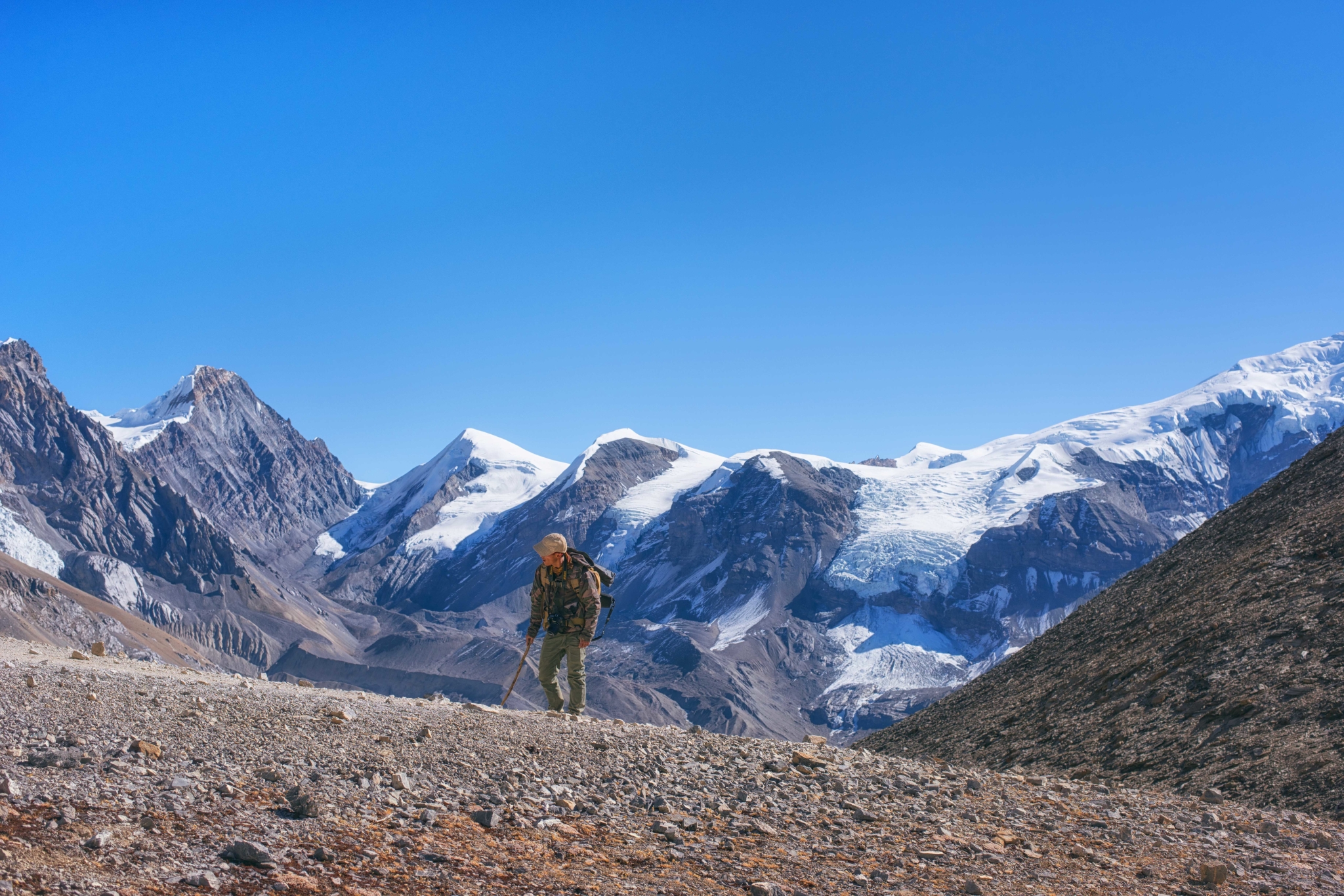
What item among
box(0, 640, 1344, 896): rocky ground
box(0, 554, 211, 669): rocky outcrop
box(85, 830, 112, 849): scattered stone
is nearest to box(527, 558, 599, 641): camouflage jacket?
box(0, 640, 1344, 896): rocky ground

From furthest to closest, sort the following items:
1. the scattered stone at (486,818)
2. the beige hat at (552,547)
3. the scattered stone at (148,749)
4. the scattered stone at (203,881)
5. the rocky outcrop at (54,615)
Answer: the rocky outcrop at (54,615), the beige hat at (552,547), the scattered stone at (148,749), the scattered stone at (486,818), the scattered stone at (203,881)

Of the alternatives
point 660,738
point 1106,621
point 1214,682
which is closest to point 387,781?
point 660,738

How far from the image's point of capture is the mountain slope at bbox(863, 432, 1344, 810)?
502 inches

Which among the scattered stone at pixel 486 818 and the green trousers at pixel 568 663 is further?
the green trousers at pixel 568 663

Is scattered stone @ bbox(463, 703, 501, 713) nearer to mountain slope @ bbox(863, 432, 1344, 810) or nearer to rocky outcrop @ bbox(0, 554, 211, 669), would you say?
mountain slope @ bbox(863, 432, 1344, 810)

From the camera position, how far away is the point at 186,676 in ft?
51.4

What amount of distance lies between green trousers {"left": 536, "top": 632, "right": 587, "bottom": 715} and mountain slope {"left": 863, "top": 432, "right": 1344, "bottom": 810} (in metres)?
7.18

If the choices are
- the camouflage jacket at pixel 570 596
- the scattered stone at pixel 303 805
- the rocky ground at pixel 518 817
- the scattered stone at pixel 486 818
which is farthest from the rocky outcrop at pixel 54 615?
the scattered stone at pixel 486 818

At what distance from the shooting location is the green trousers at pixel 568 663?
15.0 metres

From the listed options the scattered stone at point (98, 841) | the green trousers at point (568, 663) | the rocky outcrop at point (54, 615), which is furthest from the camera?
the rocky outcrop at point (54, 615)

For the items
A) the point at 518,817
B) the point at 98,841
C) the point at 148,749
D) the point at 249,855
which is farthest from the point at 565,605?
the point at 98,841

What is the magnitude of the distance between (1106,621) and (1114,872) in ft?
53.1

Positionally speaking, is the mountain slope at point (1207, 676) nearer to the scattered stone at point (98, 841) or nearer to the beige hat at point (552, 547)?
the beige hat at point (552, 547)

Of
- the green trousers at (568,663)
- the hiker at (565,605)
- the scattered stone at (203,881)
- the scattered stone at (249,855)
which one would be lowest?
the scattered stone at (203,881)
